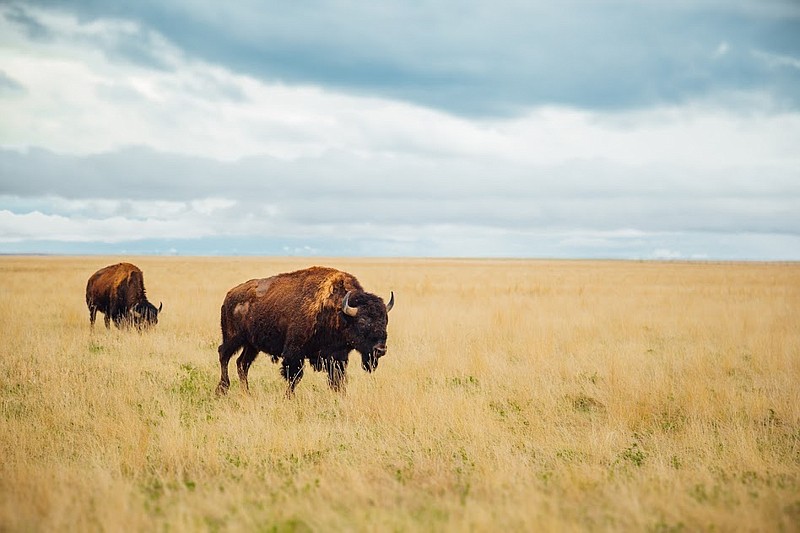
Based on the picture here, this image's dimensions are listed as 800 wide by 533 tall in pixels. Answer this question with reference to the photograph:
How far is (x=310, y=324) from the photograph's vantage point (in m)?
8.84

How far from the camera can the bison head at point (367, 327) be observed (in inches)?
339

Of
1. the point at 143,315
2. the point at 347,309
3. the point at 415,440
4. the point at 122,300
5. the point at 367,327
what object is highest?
the point at 347,309

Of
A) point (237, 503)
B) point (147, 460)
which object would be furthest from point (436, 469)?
point (147, 460)

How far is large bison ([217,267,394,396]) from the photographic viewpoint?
8680 mm

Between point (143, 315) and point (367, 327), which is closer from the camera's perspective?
point (367, 327)

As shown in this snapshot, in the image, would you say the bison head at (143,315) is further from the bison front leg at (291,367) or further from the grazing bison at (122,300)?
the bison front leg at (291,367)

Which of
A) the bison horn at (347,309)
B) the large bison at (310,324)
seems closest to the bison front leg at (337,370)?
the large bison at (310,324)

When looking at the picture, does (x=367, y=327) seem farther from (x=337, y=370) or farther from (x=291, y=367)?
(x=291, y=367)

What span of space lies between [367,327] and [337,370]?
94 cm

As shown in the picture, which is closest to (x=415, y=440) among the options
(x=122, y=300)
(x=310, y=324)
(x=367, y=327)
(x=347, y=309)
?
(x=367, y=327)

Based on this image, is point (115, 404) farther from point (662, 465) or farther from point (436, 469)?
point (662, 465)

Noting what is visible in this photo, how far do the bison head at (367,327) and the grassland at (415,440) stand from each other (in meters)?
0.63

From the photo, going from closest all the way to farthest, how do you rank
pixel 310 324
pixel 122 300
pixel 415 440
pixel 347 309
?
pixel 415 440 → pixel 347 309 → pixel 310 324 → pixel 122 300

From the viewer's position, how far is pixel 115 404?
26.4 ft
